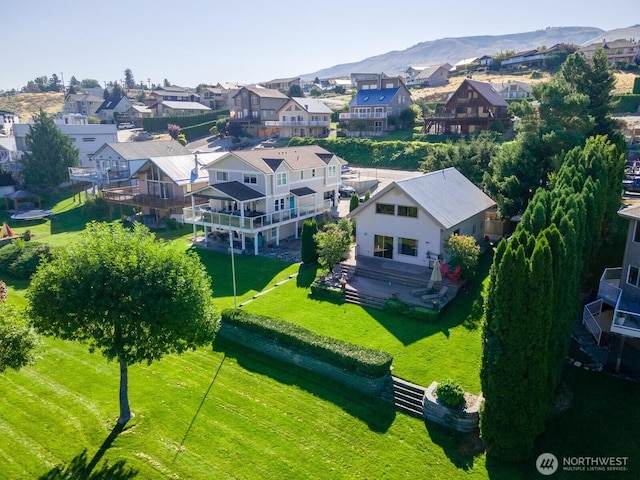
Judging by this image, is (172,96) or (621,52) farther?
(172,96)

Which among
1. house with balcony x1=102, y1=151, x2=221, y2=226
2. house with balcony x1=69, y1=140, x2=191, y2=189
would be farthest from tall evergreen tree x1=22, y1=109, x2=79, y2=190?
house with balcony x1=102, y1=151, x2=221, y2=226

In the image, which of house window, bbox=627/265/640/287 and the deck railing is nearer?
house window, bbox=627/265/640/287

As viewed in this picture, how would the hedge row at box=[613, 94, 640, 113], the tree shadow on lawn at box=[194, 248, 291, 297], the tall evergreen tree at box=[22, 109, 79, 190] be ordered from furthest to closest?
the hedge row at box=[613, 94, 640, 113] < the tall evergreen tree at box=[22, 109, 79, 190] < the tree shadow on lawn at box=[194, 248, 291, 297]

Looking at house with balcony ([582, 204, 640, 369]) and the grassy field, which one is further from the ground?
house with balcony ([582, 204, 640, 369])

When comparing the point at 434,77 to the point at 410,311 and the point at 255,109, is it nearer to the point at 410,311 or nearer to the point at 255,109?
the point at 255,109

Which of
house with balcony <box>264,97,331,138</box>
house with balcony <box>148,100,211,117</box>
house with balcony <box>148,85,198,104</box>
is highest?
house with balcony <box>148,85,198,104</box>

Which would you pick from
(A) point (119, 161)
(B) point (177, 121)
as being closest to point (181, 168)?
(A) point (119, 161)

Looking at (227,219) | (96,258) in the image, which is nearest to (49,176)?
(227,219)

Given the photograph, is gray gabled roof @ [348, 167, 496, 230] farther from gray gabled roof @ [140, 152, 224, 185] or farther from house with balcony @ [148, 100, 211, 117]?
house with balcony @ [148, 100, 211, 117]
